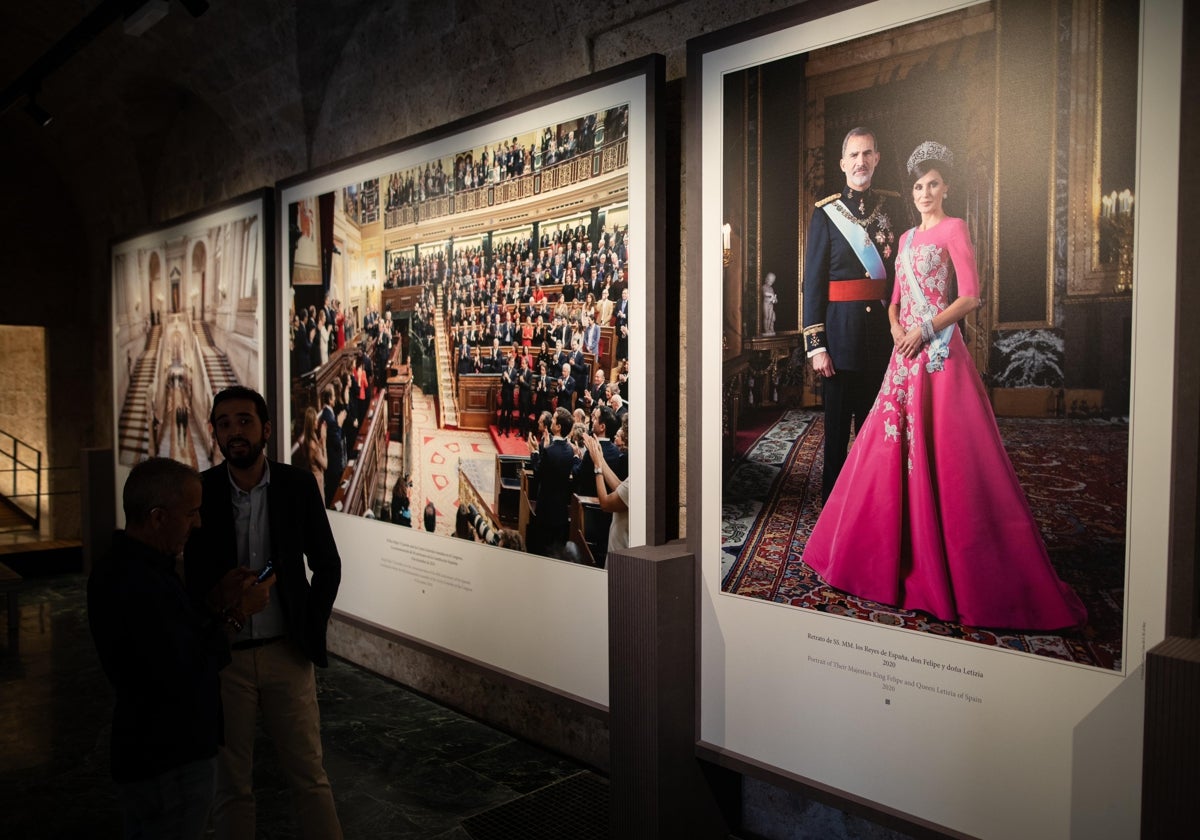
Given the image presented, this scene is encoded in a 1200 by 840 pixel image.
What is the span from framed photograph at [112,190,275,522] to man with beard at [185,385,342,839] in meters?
3.56

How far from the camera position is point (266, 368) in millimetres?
6965

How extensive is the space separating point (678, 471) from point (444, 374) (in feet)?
5.55

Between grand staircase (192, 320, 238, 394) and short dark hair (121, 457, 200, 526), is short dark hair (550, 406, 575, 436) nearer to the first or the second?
short dark hair (121, 457, 200, 526)

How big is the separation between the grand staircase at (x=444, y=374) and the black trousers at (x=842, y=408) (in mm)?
2482

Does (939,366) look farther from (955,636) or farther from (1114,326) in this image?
(955,636)

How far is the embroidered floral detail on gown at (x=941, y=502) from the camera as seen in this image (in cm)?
291

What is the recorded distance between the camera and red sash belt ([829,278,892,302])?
3199 mm

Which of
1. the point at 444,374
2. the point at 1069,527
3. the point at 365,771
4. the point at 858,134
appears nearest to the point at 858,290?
the point at 858,134

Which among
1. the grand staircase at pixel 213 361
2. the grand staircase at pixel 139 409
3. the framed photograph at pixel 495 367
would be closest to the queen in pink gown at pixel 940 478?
the framed photograph at pixel 495 367

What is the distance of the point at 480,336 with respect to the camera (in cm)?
500

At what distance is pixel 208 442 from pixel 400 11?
14.1 ft

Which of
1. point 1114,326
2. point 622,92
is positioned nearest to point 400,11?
point 622,92

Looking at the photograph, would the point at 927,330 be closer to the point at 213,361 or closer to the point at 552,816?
the point at 552,816

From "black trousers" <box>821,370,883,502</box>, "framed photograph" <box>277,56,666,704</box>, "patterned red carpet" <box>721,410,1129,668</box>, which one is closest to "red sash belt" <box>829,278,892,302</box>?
"black trousers" <box>821,370,883,502</box>
